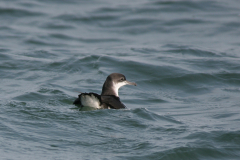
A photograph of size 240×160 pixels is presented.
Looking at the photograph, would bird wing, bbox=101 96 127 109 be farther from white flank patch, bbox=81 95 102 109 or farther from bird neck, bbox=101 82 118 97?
bird neck, bbox=101 82 118 97

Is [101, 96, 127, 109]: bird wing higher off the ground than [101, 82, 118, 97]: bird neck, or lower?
lower

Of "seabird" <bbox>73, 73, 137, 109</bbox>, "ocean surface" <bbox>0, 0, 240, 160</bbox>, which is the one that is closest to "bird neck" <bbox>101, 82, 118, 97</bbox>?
"seabird" <bbox>73, 73, 137, 109</bbox>

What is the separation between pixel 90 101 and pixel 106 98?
0.55 metres

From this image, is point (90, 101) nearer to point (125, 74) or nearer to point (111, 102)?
point (111, 102)

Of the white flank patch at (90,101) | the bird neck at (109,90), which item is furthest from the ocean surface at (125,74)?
the bird neck at (109,90)

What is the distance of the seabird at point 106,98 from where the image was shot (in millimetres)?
7762

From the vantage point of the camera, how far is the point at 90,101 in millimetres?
7836

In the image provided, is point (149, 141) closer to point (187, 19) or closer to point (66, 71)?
point (66, 71)

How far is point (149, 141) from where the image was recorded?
21.4 ft

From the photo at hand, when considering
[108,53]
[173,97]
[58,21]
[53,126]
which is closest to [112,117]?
[53,126]

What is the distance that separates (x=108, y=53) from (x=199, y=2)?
9165 mm

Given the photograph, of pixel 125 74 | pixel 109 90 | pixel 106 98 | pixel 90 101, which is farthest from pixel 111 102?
pixel 125 74

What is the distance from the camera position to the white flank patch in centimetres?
774

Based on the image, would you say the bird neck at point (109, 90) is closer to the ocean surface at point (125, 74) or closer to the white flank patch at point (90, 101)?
the ocean surface at point (125, 74)
